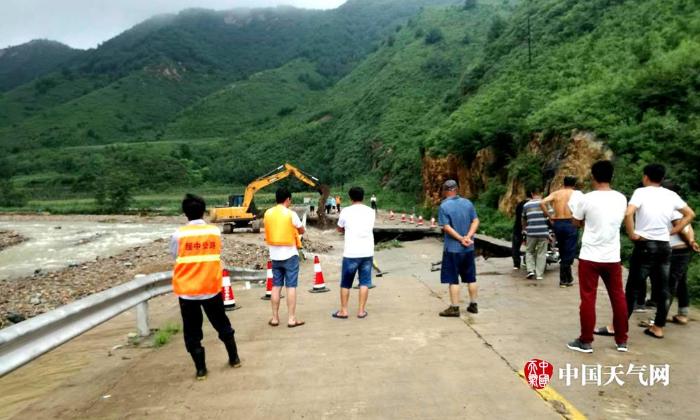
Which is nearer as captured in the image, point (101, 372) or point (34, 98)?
point (101, 372)

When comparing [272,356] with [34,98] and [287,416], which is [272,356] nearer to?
[287,416]

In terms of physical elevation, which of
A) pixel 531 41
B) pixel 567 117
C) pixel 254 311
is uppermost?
pixel 531 41

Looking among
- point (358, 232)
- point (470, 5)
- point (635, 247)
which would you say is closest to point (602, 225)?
point (635, 247)

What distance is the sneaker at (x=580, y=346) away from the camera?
204 inches

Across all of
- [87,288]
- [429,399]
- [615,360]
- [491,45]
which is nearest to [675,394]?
[615,360]

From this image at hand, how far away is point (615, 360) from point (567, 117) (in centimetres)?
1704

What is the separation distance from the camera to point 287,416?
3.80 meters

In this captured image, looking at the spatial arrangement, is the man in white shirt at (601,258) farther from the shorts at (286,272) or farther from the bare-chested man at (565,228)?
the bare-chested man at (565,228)

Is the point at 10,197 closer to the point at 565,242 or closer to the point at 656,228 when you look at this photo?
the point at 565,242

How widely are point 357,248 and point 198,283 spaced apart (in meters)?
2.79

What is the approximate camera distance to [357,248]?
7184mm

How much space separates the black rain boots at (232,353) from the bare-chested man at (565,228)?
21.0 feet

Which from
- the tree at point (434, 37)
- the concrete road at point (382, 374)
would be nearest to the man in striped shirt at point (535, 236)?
the concrete road at point (382, 374)

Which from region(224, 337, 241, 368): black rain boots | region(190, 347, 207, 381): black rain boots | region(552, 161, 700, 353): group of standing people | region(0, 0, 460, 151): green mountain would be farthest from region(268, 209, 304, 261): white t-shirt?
region(0, 0, 460, 151): green mountain
